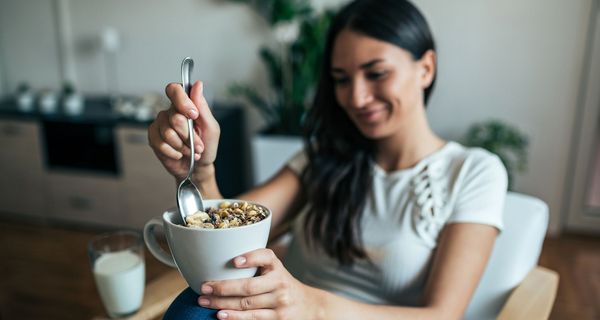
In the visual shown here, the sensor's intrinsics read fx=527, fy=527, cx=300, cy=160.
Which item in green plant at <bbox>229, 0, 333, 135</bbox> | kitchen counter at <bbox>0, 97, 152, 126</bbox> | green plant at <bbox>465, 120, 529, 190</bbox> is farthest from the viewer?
kitchen counter at <bbox>0, 97, 152, 126</bbox>

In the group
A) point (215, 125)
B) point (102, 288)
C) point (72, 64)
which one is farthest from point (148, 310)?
point (72, 64)

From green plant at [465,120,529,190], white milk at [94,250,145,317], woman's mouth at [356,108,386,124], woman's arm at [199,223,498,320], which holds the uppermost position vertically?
woman's mouth at [356,108,386,124]

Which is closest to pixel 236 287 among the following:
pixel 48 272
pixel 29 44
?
pixel 48 272

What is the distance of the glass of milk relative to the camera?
1042mm

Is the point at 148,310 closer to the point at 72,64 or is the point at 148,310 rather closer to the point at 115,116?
the point at 115,116

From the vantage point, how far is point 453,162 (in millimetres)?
1157

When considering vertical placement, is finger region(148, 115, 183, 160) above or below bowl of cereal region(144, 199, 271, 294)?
above

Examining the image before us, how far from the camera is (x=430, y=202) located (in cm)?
110

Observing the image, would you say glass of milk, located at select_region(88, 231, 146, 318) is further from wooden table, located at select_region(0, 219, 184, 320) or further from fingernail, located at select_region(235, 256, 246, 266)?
wooden table, located at select_region(0, 219, 184, 320)

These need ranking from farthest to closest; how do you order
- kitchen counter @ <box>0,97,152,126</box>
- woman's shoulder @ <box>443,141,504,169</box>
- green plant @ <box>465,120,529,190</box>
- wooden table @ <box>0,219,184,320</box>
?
kitchen counter @ <box>0,97,152,126</box> < green plant @ <box>465,120,529,190</box> < wooden table @ <box>0,219,184,320</box> < woman's shoulder @ <box>443,141,504,169</box>

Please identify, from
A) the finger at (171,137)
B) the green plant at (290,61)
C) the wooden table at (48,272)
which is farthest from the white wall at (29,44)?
the finger at (171,137)

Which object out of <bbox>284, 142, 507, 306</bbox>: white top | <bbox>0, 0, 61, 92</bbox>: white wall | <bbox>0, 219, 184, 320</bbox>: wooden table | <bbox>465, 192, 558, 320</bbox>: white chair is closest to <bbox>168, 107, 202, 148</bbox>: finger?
<bbox>284, 142, 507, 306</bbox>: white top

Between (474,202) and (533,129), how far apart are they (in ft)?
6.67

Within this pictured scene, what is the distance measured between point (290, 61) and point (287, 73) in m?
0.07
